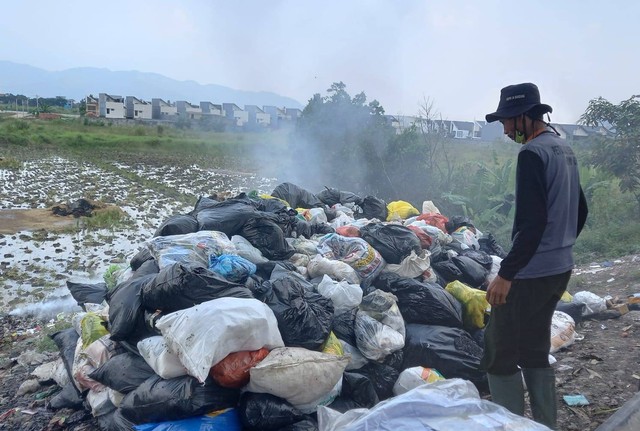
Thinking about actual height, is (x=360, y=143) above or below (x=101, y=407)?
above

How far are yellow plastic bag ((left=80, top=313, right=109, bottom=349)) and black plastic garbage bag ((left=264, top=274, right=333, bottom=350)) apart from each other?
3.23ft

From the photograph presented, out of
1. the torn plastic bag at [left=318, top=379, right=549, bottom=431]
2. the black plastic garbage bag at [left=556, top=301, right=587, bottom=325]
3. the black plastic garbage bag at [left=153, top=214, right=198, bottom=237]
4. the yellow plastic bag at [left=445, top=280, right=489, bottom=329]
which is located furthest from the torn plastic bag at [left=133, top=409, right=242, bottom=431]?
the black plastic garbage bag at [left=556, top=301, right=587, bottom=325]

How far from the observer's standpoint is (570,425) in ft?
8.28

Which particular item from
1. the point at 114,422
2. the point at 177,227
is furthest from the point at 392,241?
the point at 114,422

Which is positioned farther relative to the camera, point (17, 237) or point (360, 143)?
point (360, 143)

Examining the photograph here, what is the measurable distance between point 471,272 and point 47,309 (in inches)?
152

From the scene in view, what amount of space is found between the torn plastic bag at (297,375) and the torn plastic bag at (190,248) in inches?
41.1

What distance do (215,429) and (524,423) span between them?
128 cm

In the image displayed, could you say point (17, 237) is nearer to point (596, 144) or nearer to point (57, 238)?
point (57, 238)

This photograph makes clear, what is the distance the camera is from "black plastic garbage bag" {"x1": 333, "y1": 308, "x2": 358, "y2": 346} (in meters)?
2.81

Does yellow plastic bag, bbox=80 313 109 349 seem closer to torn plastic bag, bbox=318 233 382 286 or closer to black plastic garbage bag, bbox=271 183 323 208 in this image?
torn plastic bag, bbox=318 233 382 286

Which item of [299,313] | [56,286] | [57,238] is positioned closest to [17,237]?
[57,238]

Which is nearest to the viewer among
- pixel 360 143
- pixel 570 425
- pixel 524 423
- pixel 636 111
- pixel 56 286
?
pixel 524 423

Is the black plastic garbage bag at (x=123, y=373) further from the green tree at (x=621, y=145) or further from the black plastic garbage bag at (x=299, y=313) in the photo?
the green tree at (x=621, y=145)
